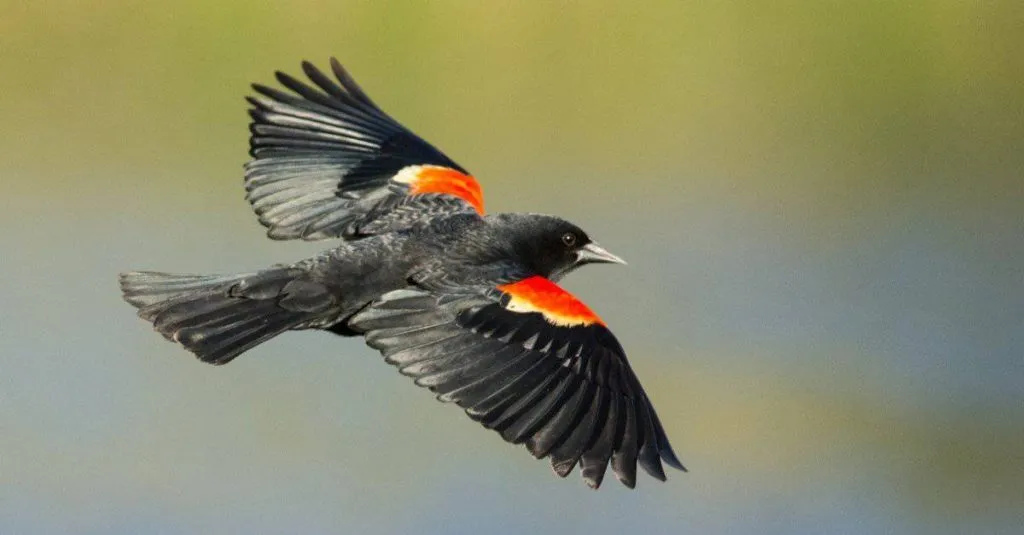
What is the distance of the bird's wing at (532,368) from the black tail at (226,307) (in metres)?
0.19

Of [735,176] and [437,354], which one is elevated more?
[735,176]

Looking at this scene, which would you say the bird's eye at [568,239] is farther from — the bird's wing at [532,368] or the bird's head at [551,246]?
the bird's wing at [532,368]

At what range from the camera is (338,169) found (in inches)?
230

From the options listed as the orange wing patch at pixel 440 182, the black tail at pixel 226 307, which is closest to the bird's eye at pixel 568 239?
the orange wing patch at pixel 440 182

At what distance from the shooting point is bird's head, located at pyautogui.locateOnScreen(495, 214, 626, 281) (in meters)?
5.11

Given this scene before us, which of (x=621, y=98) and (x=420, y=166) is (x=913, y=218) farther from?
(x=420, y=166)

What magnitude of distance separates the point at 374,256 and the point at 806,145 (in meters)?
5.52

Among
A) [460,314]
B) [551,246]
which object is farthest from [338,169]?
[460,314]

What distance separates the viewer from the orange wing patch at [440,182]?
5.65 m

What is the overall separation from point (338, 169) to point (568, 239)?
1072mm

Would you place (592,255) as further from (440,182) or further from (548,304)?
(440,182)

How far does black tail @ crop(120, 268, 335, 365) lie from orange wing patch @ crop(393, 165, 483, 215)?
92 centimetres

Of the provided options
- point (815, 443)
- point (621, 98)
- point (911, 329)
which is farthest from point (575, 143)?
point (815, 443)

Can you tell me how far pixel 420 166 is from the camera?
232 inches
